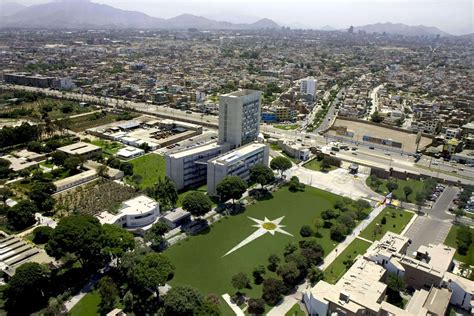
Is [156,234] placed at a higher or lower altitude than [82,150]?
lower

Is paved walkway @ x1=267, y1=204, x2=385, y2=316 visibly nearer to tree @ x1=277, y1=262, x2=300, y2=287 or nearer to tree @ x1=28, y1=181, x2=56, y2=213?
tree @ x1=277, y1=262, x2=300, y2=287

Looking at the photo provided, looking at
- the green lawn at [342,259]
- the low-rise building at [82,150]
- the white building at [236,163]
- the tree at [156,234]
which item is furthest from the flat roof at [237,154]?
the low-rise building at [82,150]

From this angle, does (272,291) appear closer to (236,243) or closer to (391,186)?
(236,243)

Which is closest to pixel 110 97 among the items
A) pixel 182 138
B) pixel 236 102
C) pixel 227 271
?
pixel 182 138

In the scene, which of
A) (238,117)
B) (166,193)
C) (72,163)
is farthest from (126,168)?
(238,117)

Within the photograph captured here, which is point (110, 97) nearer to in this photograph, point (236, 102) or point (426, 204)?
point (236, 102)

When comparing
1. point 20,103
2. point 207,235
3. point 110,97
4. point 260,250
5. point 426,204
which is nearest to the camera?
point 260,250
